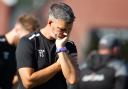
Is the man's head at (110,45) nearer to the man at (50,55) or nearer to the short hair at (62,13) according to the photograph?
the man at (50,55)

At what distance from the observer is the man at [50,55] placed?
23.7 ft

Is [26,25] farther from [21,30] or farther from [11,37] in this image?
[11,37]

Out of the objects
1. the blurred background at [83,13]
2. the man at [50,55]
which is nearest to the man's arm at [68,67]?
the man at [50,55]

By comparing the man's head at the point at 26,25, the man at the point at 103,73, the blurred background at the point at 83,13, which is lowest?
the blurred background at the point at 83,13

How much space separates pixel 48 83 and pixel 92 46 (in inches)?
771

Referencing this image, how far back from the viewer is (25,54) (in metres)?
7.32

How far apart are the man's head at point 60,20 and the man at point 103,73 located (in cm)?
283

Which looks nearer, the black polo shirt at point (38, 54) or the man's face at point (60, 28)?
the man's face at point (60, 28)

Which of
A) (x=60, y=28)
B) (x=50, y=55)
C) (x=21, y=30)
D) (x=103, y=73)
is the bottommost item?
(x=103, y=73)

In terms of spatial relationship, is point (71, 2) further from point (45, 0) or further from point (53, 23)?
point (53, 23)

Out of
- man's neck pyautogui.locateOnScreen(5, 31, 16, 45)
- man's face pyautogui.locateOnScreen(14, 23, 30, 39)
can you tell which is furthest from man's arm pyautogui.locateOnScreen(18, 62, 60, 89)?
man's neck pyautogui.locateOnScreen(5, 31, 16, 45)

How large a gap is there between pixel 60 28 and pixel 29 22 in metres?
1.82

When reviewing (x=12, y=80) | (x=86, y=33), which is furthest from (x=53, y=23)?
(x=86, y=33)

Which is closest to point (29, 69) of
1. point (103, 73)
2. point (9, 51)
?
point (9, 51)
